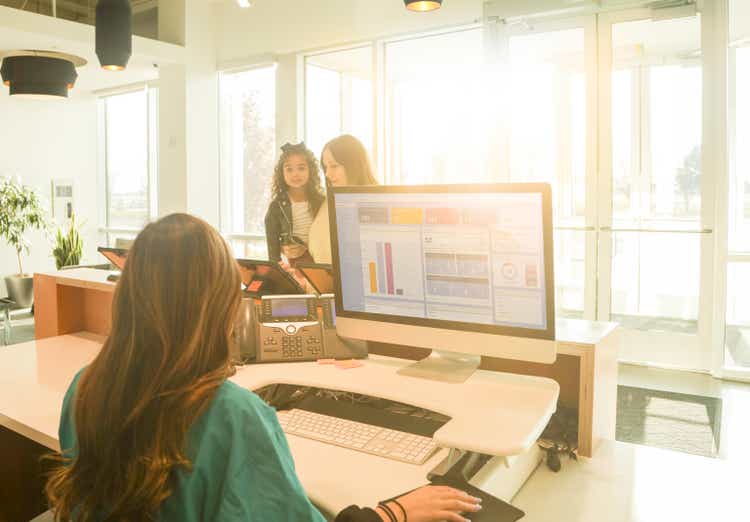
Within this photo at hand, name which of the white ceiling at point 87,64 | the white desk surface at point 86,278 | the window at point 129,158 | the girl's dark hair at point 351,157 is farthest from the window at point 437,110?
the window at point 129,158

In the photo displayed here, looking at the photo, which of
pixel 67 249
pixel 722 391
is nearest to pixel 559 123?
pixel 722 391

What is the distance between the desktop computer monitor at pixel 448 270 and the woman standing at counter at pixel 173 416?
65 cm

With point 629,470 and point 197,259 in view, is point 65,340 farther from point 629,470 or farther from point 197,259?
point 629,470

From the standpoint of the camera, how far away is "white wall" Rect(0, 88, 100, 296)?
24.4ft

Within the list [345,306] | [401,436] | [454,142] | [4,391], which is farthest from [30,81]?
[401,436]

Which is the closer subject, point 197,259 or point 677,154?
point 197,259

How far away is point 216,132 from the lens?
6840 mm

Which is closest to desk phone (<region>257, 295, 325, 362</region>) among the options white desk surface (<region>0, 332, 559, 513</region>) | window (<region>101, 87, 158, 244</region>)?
white desk surface (<region>0, 332, 559, 513</region>)

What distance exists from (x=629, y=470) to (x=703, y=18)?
404cm

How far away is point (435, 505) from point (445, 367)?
60 centimetres

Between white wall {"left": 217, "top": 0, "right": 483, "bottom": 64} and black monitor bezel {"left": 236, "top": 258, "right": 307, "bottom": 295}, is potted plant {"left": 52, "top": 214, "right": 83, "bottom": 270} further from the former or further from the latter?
black monitor bezel {"left": 236, "top": 258, "right": 307, "bottom": 295}

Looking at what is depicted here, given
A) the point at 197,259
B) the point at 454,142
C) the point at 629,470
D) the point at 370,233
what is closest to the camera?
the point at 197,259

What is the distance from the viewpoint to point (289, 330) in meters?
1.85

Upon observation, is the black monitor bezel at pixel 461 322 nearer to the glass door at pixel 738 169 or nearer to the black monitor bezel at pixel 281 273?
the black monitor bezel at pixel 281 273
